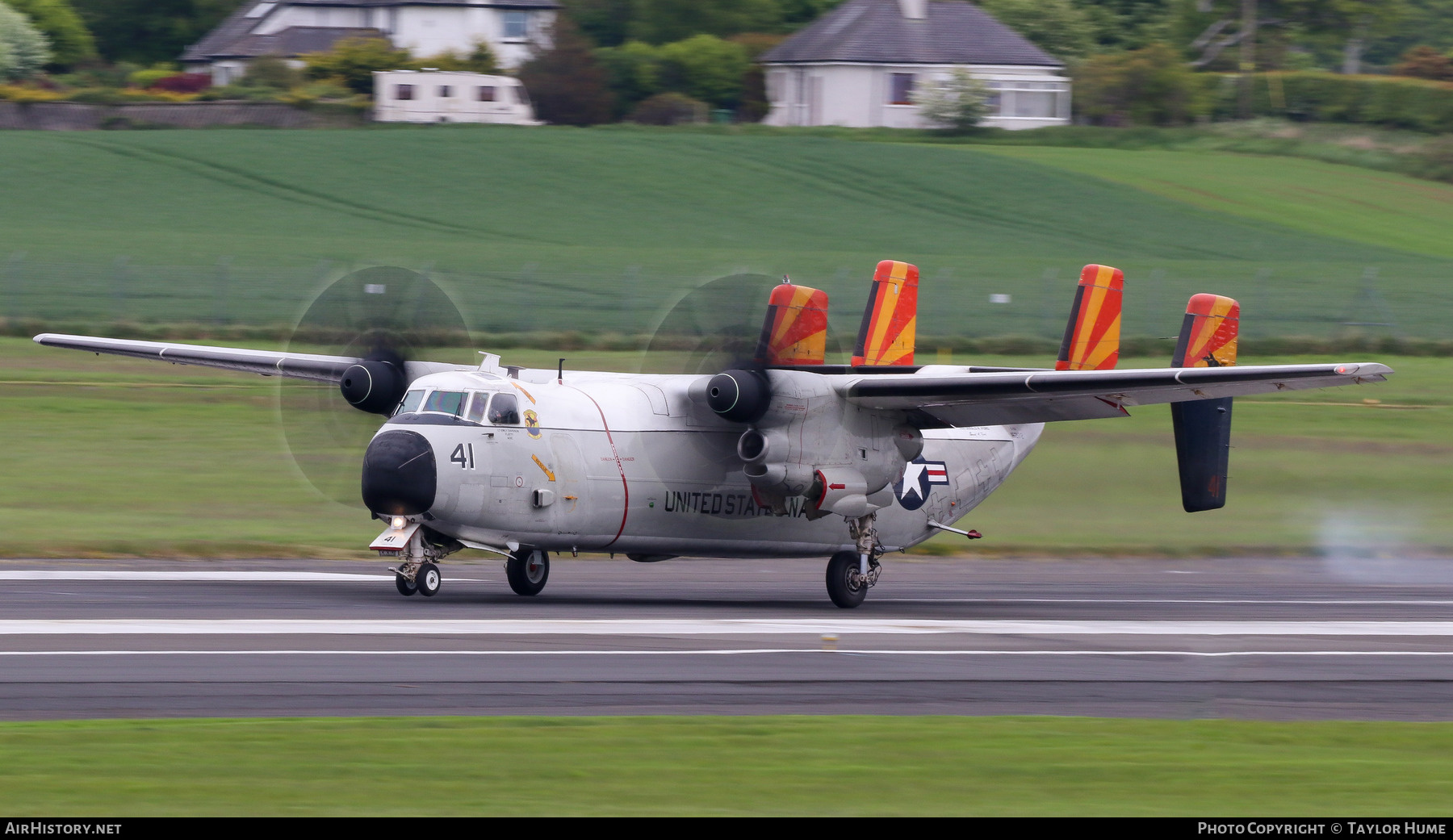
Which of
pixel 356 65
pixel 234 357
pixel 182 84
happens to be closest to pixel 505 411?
pixel 234 357

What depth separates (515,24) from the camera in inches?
4454

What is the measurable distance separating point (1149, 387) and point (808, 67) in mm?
78576

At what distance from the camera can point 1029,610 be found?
2277 centimetres

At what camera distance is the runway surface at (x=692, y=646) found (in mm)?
14117

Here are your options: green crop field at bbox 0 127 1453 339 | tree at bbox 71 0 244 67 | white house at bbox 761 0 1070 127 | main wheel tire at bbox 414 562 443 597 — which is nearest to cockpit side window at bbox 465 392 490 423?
main wheel tire at bbox 414 562 443 597

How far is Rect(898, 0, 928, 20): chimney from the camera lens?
102938 mm

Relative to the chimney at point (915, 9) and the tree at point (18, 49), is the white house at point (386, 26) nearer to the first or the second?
the tree at point (18, 49)

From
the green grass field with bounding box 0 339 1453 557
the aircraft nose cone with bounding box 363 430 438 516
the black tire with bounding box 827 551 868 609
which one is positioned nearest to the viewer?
the aircraft nose cone with bounding box 363 430 438 516

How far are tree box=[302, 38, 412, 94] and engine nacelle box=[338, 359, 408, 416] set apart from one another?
70147 mm

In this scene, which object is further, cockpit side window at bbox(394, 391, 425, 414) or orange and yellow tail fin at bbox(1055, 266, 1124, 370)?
orange and yellow tail fin at bbox(1055, 266, 1124, 370)

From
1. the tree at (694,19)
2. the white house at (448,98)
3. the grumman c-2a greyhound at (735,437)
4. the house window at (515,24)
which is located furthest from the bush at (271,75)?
the grumman c-2a greyhound at (735,437)

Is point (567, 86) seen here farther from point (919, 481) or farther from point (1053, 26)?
point (919, 481)

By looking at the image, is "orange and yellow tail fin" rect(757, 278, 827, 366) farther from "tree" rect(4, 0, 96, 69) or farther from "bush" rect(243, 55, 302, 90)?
"tree" rect(4, 0, 96, 69)
